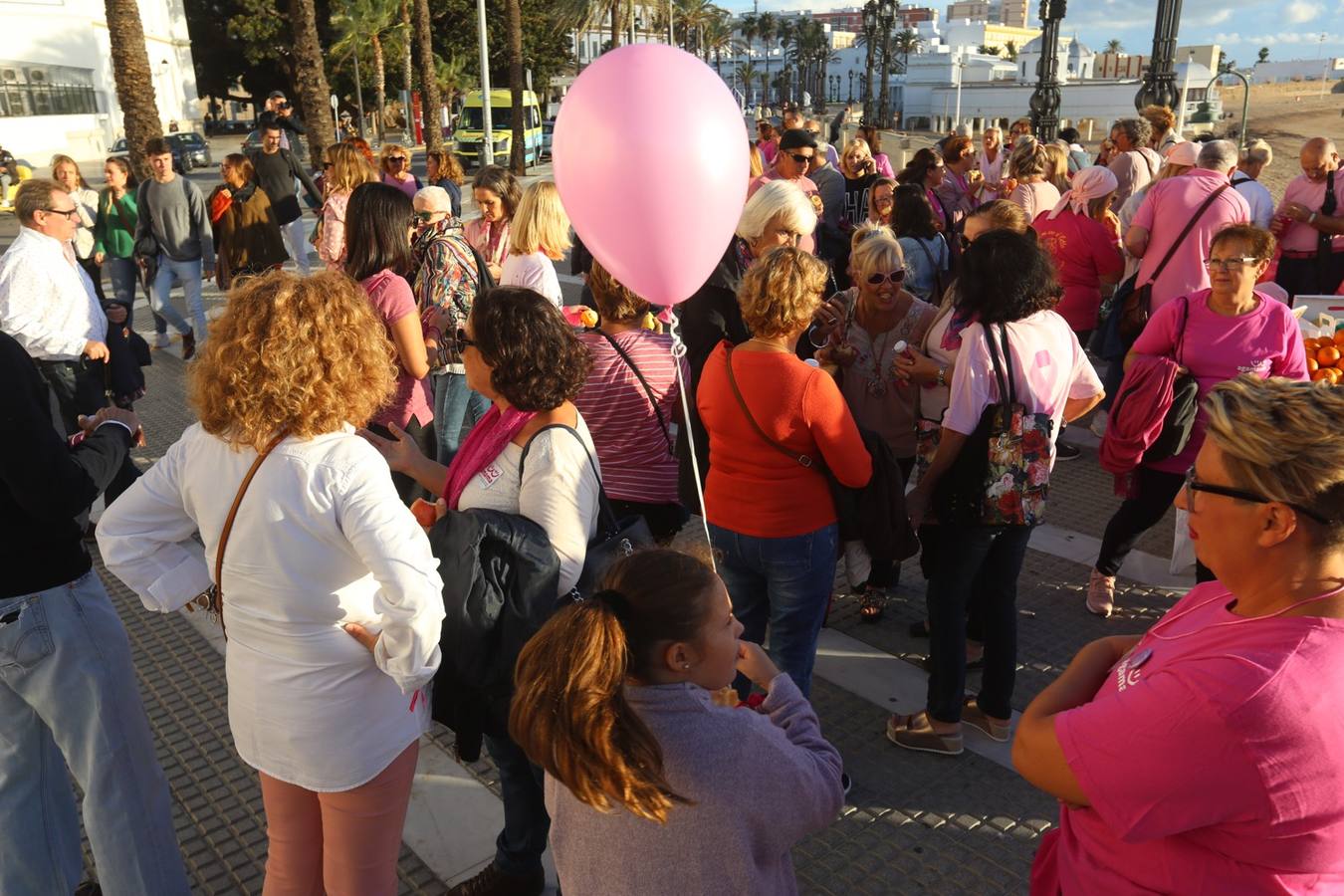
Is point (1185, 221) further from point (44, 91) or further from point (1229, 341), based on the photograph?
point (44, 91)

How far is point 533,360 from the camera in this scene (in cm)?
260

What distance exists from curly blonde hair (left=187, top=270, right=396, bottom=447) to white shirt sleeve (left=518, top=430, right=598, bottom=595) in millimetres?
476

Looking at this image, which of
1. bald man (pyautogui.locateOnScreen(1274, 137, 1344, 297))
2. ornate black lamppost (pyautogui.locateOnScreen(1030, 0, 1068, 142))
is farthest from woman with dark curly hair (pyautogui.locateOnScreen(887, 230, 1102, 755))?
ornate black lamppost (pyautogui.locateOnScreen(1030, 0, 1068, 142))

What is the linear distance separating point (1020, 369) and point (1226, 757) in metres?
1.98

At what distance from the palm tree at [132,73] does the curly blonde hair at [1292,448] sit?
14622mm

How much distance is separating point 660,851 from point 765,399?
1.62 metres

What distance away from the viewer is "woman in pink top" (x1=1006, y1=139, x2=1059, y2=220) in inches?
290

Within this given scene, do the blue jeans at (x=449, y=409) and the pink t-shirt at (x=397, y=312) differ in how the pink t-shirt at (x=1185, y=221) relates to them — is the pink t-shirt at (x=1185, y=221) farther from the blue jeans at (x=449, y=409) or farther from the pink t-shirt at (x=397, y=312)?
the pink t-shirt at (x=397, y=312)

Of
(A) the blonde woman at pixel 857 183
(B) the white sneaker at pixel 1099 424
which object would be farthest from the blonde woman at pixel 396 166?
(B) the white sneaker at pixel 1099 424

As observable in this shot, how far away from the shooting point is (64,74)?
46.2 metres

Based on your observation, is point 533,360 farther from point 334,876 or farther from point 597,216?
point 334,876

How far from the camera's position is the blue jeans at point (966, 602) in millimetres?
3383

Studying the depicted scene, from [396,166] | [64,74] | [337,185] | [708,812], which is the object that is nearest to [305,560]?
[708,812]

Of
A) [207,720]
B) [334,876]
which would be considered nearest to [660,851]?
[334,876]
